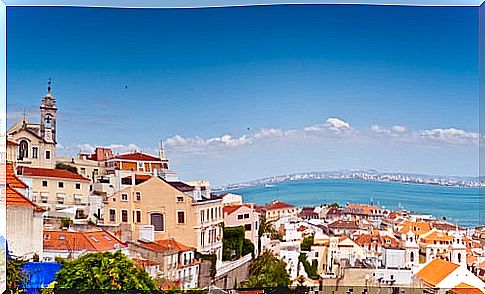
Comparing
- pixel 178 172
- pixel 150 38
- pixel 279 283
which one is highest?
pixel 150 38

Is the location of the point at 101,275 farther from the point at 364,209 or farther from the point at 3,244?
the point at 364,209

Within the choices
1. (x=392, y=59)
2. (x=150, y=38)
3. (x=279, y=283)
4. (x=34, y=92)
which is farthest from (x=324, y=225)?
(x=34, y=92)

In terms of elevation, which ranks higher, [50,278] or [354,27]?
[354,27]

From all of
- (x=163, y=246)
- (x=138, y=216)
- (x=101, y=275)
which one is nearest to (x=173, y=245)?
(x=163, y=246)

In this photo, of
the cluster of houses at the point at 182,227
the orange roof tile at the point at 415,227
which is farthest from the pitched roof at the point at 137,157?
the orange roof tile at the point at 415,227

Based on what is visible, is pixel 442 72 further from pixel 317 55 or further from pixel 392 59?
pixel 317 55

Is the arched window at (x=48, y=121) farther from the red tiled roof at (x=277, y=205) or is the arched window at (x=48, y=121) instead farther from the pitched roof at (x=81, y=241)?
the red tiled roof at (x=277, y=205)
